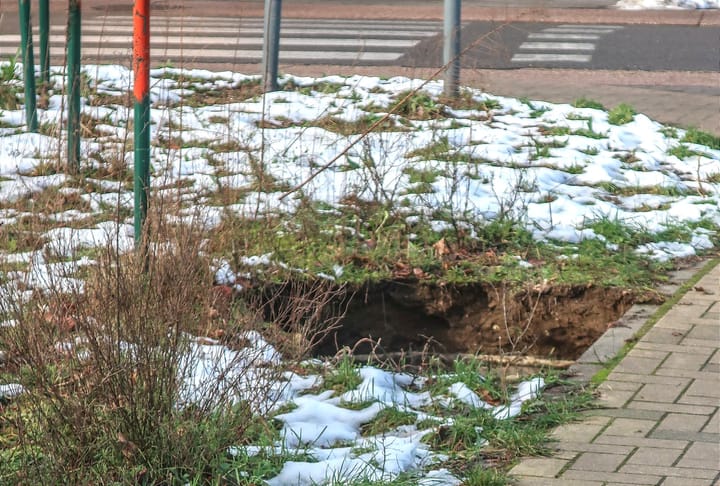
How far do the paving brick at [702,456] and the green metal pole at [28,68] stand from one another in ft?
17.3

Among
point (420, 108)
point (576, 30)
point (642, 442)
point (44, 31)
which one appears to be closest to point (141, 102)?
point (642, 442)

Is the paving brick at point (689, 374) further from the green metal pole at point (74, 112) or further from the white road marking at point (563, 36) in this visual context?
the white road marking at point (563, 36)

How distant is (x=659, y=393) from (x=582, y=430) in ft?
1.67

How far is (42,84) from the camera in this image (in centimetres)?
870

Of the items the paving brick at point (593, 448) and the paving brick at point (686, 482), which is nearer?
the paving brick at point (686, 482)

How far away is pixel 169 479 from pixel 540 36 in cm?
1199

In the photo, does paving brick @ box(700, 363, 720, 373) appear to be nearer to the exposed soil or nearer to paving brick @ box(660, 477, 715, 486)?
the exposed soil

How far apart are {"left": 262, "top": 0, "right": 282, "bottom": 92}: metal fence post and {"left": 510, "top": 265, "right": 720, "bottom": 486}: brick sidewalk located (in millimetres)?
4960

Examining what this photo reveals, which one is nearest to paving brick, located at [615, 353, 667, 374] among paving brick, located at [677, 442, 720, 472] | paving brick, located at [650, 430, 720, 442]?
paving brick, located at [650, 430, 720, 442]

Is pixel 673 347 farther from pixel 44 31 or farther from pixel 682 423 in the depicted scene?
pixel 44 31

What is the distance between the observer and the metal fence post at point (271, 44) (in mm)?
9339

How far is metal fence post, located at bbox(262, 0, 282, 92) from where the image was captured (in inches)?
368

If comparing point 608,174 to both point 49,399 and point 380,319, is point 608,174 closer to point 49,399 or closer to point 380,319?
point 380,319

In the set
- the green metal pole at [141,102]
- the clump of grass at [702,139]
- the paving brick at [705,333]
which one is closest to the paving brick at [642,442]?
the paving brick at [705,333]
